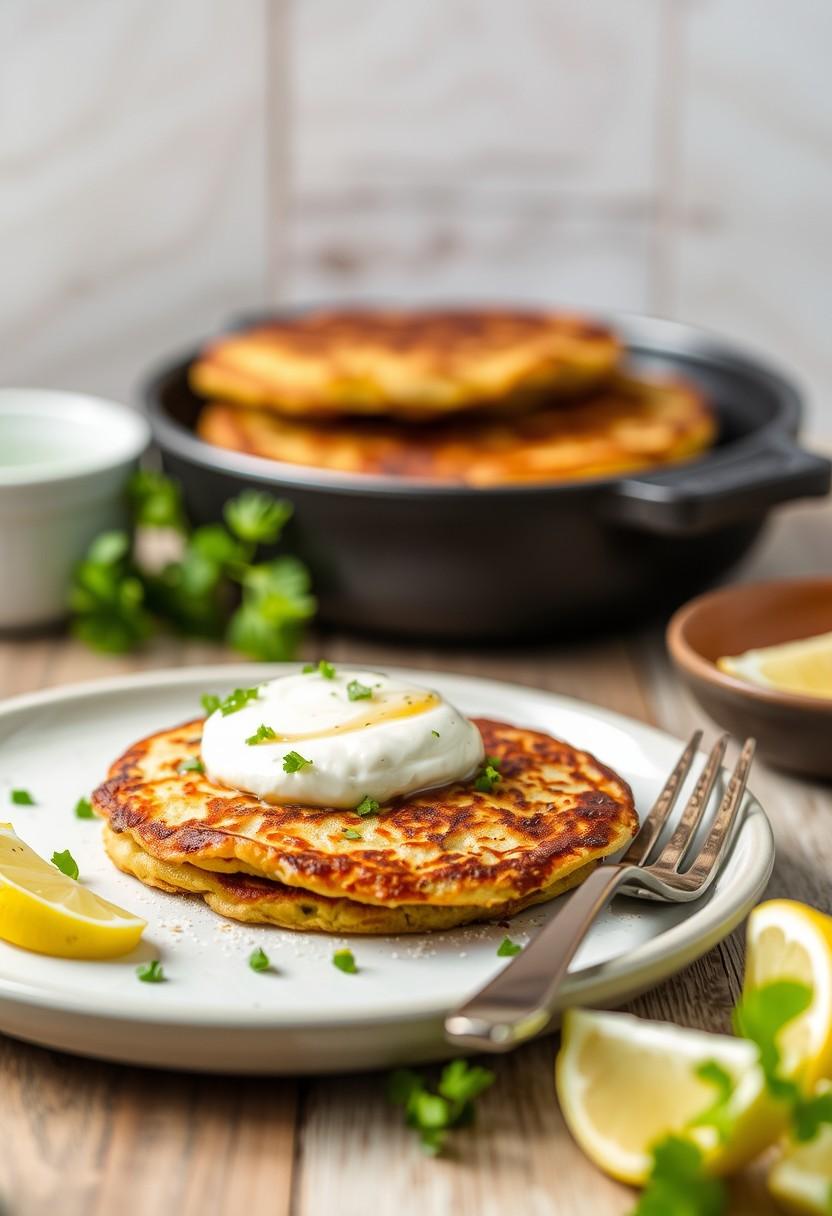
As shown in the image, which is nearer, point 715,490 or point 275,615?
point 715,490

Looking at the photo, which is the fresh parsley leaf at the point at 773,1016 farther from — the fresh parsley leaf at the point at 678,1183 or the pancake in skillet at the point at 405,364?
the pancake in skillet at the point at 405,364

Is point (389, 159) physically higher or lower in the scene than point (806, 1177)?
higher

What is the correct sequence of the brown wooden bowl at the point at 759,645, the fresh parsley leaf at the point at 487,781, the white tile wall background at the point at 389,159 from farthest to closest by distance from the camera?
1. the white tile wall background at the point at 389,159
2. the brown wooden bowl at the point at 759,645
3. the fresh parsley leaf at the point at 487,781

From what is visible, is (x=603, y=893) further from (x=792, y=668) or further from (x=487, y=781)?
(x=792, y=668)

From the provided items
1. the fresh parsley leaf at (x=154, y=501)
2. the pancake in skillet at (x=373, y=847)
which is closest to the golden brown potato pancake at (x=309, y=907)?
the pancake in skillet at (x=373, y=847)

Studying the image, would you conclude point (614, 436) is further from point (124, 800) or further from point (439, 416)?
point (124, 800)

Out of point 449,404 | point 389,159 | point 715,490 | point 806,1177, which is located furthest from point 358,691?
point 389,159

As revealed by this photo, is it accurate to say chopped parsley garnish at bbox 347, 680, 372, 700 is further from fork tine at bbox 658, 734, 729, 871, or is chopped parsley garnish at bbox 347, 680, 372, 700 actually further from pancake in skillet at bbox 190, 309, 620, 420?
pancake in skillet at bbox 190, 309, 620, 420
